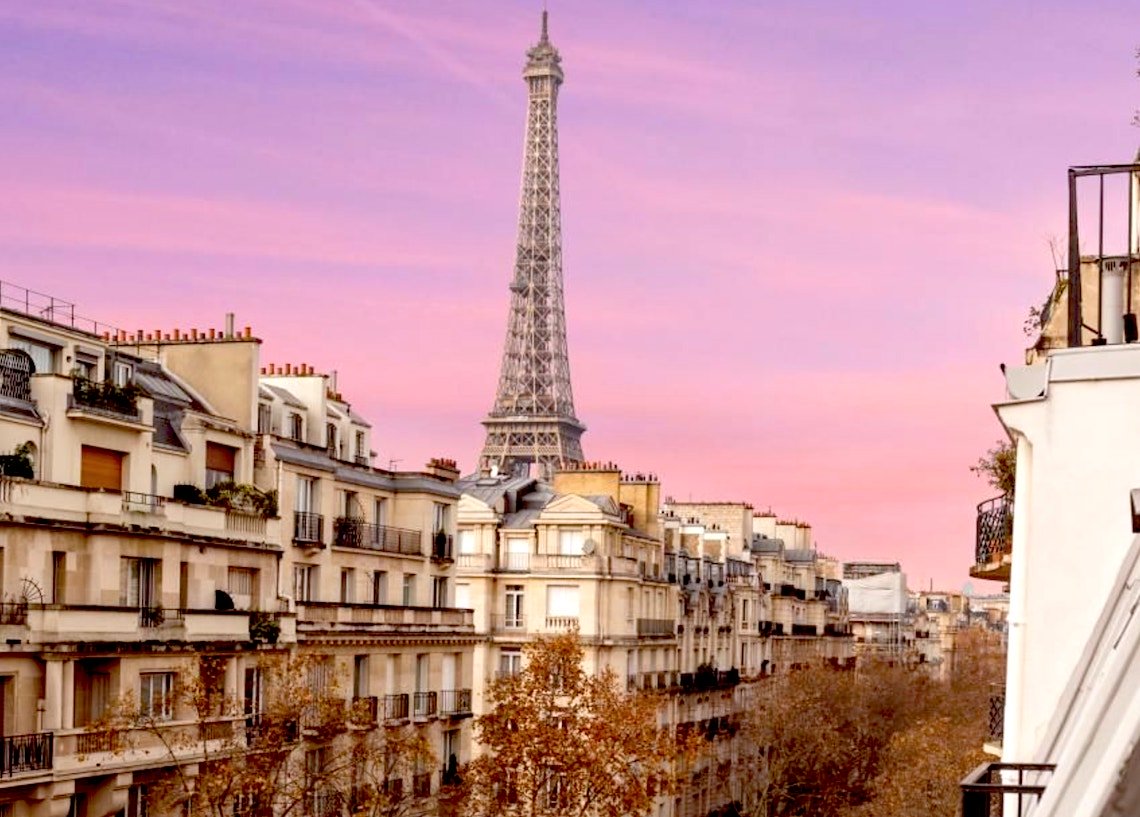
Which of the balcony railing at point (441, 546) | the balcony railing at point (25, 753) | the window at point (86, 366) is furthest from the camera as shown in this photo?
the balcony railing at point (441, 546)

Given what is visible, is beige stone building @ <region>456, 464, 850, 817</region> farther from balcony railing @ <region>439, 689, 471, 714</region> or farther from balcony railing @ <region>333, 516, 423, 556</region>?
balcony railing @ <region>333, 516, 423, 556</region>

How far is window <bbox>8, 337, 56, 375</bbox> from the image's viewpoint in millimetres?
37634

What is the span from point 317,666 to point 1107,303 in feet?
112

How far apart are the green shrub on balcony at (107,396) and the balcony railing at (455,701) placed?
18677 mm

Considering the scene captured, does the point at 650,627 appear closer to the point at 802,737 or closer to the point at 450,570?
the point at 802,737

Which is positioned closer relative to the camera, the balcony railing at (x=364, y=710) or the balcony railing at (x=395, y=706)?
the balcony railing at (x=364, y=710)

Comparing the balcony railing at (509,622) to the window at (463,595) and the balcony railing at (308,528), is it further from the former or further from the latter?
the balcony railing at (308,528)

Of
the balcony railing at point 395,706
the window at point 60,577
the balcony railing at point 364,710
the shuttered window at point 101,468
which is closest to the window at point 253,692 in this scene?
the balcony railing at point 364,710

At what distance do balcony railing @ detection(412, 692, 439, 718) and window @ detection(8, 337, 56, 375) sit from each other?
18047 millimetres

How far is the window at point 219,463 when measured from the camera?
4353 centimetres

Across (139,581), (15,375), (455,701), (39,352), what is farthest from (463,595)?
(15,375)

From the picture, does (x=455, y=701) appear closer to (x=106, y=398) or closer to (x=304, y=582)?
(x=304, y=582)

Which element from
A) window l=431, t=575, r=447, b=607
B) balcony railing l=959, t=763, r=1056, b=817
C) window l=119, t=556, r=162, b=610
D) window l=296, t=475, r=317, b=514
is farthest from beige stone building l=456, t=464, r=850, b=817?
balcony railing l=959, t=763, r=1056, b=817

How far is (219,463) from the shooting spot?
4416cm
